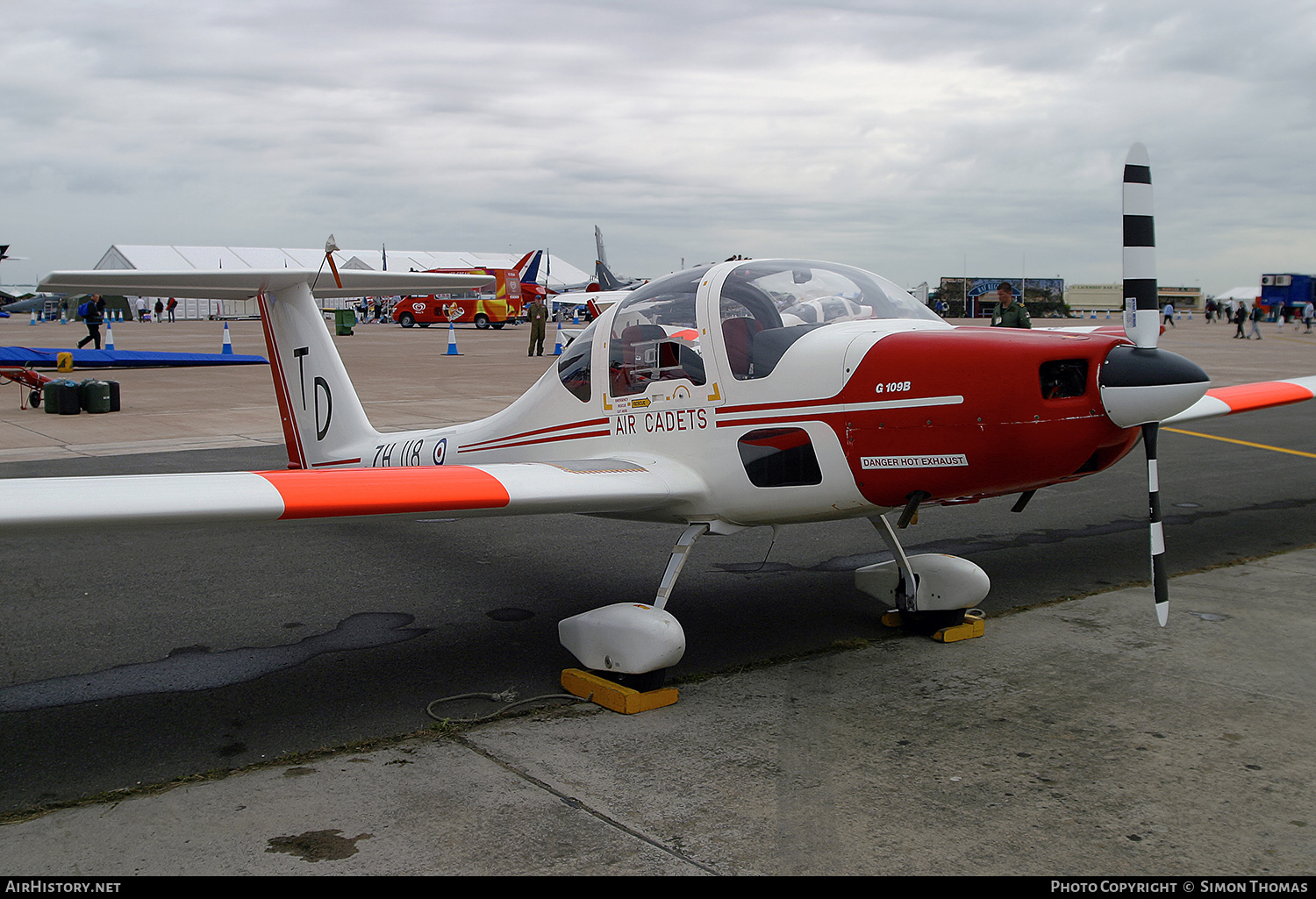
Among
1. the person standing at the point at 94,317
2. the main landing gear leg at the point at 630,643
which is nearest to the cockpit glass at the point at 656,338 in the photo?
the main landing gear leg at the point at 630,643

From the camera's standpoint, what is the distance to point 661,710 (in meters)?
4.86

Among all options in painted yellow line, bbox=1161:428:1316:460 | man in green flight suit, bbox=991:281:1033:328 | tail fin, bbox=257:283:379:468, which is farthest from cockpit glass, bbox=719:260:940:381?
painted yellow line, bbox=1161:428:1316:460

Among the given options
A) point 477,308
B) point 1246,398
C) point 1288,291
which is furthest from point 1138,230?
point 1288,291

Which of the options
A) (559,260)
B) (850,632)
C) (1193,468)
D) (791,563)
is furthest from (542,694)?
(559,260)

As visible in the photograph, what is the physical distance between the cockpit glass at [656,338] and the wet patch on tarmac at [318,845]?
9.50 ft

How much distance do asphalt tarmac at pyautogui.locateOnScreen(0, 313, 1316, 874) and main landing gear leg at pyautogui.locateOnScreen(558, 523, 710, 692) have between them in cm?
22

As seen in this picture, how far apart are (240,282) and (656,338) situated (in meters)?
3.49

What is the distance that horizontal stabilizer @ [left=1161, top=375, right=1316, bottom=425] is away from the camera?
8289 millimetres

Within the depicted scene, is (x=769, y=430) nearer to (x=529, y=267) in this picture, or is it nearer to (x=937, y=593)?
(x=937, y=593)

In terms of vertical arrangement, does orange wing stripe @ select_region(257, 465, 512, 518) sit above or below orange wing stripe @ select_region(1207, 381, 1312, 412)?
below

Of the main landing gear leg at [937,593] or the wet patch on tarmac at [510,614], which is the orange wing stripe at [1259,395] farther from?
the wet patch on tarmac at [510,614]

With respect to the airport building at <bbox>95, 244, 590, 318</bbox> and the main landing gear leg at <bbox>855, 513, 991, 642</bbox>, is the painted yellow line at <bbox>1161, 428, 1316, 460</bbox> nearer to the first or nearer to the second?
the main landing gear leg at <bbox>855, 513, 991, 642</bbox>

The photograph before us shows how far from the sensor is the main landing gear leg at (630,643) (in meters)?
4.90

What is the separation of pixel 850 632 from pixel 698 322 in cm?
210
